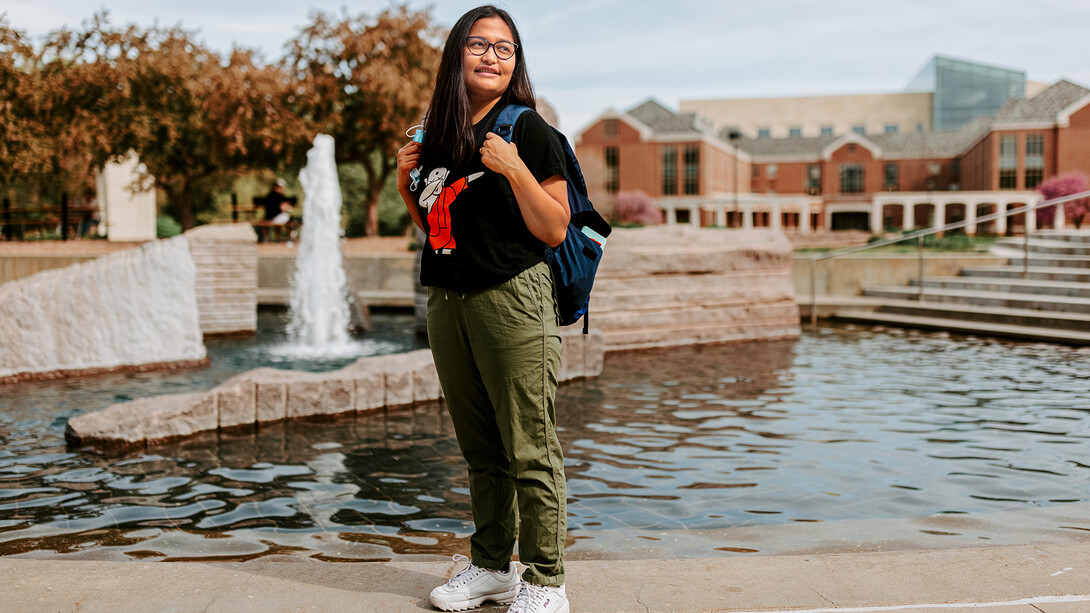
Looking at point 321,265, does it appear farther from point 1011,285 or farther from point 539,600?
point 539,600

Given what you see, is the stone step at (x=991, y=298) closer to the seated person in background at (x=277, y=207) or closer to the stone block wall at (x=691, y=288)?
the stone block wall at (x=691, y=288)

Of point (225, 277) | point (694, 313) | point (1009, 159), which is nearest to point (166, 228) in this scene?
point (225, 277)

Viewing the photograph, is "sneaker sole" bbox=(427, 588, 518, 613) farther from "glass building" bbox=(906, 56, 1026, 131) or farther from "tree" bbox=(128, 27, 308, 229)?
"glass building" bbox=(906, 56, 1026, 131)

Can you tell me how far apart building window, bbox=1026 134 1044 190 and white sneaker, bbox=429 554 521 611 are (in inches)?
2648

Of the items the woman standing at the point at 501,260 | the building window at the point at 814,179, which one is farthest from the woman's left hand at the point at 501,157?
the building window at the point at 814,179

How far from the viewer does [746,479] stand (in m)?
4.84

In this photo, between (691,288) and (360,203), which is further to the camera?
(360,203)

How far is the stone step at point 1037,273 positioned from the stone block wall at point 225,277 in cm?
1114

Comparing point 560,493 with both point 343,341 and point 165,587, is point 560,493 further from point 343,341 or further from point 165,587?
point 343,341

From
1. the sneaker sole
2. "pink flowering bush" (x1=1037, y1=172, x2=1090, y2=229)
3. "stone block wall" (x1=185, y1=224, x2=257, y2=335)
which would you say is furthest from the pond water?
"pink flowering bush" (x1=1037, y1=172, x2=1090, y2=229)

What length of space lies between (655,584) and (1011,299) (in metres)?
11.1

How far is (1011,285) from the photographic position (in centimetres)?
1301

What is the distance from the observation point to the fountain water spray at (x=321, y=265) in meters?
11.6

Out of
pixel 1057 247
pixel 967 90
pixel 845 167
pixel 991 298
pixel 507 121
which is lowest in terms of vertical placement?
pixel 991 298
